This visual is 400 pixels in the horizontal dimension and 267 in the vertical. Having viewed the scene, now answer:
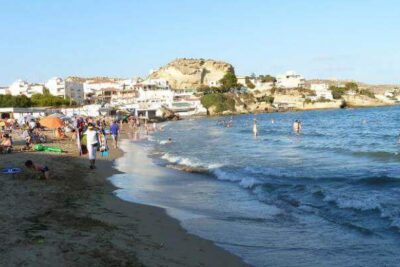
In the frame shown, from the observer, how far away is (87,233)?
7328 millimetres

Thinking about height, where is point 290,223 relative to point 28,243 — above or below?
below

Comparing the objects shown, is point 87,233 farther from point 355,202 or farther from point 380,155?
point 380,155

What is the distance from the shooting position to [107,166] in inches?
789

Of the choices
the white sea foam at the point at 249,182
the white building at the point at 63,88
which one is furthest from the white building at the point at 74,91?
the white sea foam at the point at 249,182

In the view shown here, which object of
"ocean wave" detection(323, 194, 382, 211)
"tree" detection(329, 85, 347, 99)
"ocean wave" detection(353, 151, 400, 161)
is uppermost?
"tree" detection(329, 85, 347, 99)

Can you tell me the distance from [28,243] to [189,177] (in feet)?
38.3

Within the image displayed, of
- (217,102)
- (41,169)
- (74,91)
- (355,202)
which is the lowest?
(355,202)

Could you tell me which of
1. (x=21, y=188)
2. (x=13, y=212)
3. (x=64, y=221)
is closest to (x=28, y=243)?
(x=64, y=221)

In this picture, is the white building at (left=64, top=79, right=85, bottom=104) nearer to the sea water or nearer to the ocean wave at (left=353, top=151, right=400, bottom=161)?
the ocean wave at (left=353, top=151, right=400, bottom=161)

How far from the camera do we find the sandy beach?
6.05 meters

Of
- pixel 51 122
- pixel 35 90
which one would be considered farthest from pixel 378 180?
pixel 35 90

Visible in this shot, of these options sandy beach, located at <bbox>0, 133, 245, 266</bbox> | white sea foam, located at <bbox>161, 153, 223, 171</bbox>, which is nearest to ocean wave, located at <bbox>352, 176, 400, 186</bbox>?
white sea foam, located at <bbox>161, 153, 223, 171</bbox>

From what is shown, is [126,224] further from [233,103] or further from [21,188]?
[233,103]

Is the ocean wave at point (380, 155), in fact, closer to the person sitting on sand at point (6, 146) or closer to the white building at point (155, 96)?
the person sitting on sand at point (6, 146)
